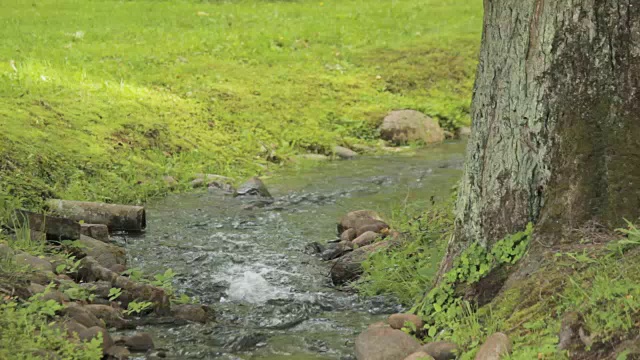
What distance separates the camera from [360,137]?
13156 mm

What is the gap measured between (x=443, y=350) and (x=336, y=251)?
2814 mm

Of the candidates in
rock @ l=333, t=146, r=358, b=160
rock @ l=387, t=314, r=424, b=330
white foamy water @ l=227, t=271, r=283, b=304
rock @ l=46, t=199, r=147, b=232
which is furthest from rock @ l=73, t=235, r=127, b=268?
rock @ l=333, t=146, r=358, b=160

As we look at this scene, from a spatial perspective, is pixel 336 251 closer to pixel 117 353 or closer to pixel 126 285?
pixel 126 285

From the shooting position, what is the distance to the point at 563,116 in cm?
521

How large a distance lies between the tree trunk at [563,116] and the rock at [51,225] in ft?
10.7

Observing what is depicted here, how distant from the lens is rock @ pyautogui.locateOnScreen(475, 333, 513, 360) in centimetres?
462

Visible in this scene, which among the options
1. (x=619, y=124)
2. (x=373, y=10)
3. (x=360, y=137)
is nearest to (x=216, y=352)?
(x=619, y=124)

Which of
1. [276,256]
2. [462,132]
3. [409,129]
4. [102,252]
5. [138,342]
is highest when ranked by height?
[138,342]

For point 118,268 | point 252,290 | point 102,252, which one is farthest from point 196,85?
point 252,290

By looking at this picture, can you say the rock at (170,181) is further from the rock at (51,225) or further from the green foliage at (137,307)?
the green foliage at (137,307)

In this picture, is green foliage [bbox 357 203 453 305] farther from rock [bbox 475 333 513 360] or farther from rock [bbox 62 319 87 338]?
rock [bbox 62 319 87 338]

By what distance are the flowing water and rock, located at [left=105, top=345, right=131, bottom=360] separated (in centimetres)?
31

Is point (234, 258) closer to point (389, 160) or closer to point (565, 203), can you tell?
point (565, 203)

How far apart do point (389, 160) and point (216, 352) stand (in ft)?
22.3
